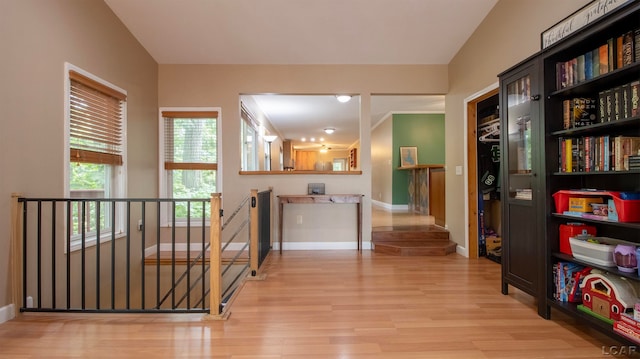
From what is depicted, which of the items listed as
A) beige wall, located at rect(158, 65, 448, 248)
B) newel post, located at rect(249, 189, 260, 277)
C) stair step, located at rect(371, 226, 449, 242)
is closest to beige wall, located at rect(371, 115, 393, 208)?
beige wall, located at rect(158, 65, 448, 248)

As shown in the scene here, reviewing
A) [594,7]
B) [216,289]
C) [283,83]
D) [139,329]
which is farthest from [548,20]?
[139,329]

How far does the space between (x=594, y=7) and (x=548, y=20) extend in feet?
1.51

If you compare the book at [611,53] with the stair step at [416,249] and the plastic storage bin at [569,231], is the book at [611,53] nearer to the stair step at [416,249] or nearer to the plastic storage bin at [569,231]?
the plastic storage bin at [569,231]

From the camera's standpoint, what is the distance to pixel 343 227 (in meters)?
4.34

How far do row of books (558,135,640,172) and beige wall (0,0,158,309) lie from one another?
13.0ft

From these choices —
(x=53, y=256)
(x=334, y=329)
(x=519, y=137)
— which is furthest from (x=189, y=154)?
(x=519, y=137)

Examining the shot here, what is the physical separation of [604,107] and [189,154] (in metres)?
4.39

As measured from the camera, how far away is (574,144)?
2010 millimetres

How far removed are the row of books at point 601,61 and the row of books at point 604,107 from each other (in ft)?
0.42

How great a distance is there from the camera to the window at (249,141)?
17.5ft

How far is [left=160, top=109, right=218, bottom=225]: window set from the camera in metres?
4.20

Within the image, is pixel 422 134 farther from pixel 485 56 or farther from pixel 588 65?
pixel 588 65

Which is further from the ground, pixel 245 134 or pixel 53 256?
pixel 245 134

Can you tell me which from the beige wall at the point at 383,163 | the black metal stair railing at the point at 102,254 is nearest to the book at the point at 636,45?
the black metal stair railing at the point at 102,254
